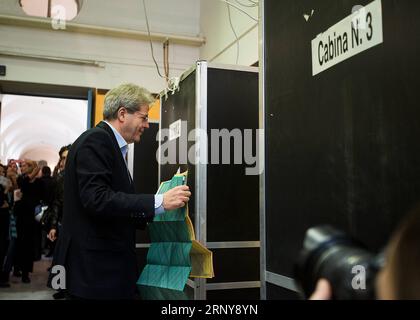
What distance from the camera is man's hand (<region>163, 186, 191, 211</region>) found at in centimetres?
175

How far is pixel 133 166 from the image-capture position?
338 cm

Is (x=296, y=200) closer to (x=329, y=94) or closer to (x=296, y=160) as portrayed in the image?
(x=296, y=160)

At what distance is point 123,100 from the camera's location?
193 cm

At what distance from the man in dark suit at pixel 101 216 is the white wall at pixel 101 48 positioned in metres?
3.82

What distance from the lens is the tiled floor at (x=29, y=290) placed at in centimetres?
439

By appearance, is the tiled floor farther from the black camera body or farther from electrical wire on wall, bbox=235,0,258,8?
the black camera body

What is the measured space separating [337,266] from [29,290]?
4.92 metres

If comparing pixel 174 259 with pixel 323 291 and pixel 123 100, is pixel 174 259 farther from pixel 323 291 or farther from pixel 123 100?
pixel 323 291

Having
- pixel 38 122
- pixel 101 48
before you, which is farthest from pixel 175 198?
→ pixel 38 122

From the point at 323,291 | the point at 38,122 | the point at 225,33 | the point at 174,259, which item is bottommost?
the point at 174,259

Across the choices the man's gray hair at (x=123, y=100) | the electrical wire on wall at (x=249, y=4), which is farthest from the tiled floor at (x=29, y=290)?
the electrical wire on wall at (x=249, y=4)

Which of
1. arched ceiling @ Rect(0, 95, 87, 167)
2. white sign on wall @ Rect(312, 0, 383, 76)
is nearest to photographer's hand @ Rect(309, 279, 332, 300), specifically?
white sign on wall @ Rect(312, 0, 383, 76)

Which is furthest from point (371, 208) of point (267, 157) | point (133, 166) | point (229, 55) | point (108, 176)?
point (229, 55)
